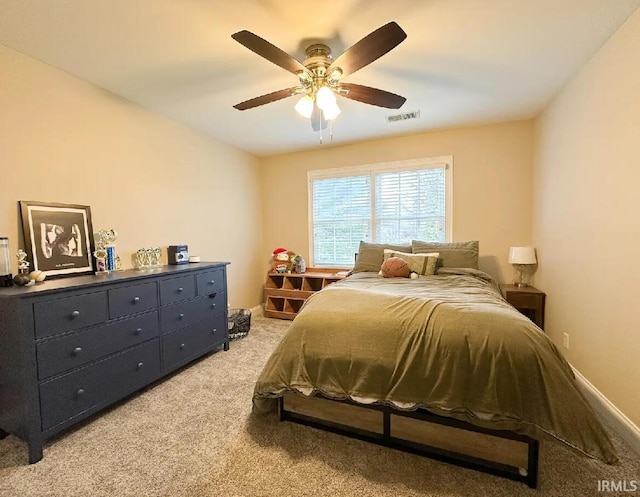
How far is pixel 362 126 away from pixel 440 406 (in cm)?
303

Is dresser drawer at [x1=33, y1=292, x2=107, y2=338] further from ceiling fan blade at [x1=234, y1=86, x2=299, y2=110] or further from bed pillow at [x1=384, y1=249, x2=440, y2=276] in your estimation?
bed pillow at [x1=384, y1=249, x2=440, y2=276]

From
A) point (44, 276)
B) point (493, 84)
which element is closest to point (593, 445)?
point (493, 84)

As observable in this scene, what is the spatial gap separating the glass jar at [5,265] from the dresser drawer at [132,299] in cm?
53

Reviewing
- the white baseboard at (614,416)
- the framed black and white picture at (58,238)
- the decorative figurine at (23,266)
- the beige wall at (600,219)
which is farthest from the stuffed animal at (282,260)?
the white baseboard at (614,416)

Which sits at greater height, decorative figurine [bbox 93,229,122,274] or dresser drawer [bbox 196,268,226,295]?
decorative figurine [bbox 93,229,122,274]

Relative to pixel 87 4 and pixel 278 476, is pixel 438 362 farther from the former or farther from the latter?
pixel 87 4

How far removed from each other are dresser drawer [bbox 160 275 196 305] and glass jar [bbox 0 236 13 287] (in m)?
0.87

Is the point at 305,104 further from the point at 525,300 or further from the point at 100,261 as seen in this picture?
the point at 525,300

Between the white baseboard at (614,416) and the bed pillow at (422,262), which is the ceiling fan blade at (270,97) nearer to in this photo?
the bed pillow at (422,262)

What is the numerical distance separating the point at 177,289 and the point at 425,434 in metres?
2.15

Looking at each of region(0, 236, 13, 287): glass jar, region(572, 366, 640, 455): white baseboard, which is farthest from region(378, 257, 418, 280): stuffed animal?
region(0, 236, 13, 287): glass jar

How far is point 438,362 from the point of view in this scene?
147cm

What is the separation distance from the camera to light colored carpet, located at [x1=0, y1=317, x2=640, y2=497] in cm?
138

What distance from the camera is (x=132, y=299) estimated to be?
2.17 meters
